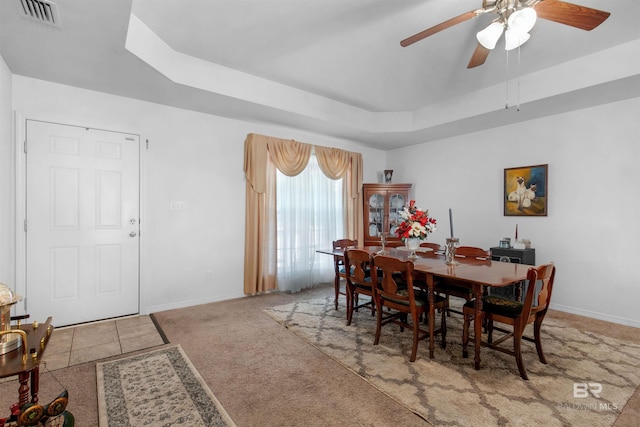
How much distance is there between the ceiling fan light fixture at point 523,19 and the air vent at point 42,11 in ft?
9.43

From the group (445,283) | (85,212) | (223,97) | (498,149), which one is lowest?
(445,283)

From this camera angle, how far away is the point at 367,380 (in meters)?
2.22

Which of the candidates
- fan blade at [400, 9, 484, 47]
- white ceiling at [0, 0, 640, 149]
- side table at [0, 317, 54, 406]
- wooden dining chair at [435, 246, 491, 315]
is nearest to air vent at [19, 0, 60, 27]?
white ceiling at [0, 0, 640, 149]

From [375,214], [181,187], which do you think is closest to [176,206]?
[181,187]

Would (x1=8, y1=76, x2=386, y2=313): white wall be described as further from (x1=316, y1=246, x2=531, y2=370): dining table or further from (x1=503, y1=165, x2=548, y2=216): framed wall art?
(x1=503, y1=165, x2=548, y2=216): framed wall art

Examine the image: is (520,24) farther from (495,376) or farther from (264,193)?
(264,193)

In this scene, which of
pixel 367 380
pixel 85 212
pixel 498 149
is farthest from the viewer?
pixel 498 149

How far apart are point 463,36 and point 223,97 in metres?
2.50

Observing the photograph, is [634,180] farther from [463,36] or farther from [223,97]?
[223,97]

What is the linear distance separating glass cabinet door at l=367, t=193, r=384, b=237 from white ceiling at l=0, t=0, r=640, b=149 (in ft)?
5.40

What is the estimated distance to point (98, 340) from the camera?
2.90 metres

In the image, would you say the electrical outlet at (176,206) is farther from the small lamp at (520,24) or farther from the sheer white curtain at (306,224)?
the small lamp at (520,24)

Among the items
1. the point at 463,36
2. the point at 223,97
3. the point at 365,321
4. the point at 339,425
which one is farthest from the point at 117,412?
the point at 463,36

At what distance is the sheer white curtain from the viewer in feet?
15.4
